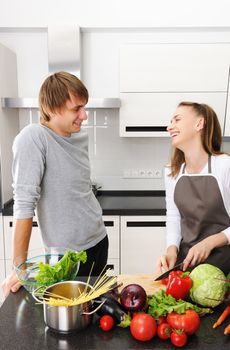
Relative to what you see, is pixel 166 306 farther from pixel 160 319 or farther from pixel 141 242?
pixel 141 242

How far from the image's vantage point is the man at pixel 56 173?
117cm

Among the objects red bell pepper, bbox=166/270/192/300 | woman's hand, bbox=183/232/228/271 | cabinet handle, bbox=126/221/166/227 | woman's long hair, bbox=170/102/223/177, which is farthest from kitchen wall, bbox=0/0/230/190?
red bell pepper, bbox=166/270/192/300

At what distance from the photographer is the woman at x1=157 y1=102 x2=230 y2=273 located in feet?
4.63

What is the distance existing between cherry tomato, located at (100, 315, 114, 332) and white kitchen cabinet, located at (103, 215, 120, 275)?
145cm

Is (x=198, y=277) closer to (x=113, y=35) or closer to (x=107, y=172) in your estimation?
(x=107, y=172)

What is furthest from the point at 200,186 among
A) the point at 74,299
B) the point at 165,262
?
the point at 74,299

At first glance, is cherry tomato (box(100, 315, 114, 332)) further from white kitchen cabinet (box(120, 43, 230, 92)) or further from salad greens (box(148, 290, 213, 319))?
white kitchen cabinet (box(120, 43, 230, 92))

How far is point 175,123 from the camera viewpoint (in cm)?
143

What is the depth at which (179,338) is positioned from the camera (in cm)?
78

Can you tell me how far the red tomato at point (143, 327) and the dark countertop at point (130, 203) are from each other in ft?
4.86

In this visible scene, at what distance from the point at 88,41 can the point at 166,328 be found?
239 cm

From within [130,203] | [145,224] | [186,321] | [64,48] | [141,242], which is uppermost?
[64,48]

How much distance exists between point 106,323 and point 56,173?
0.62 meters
